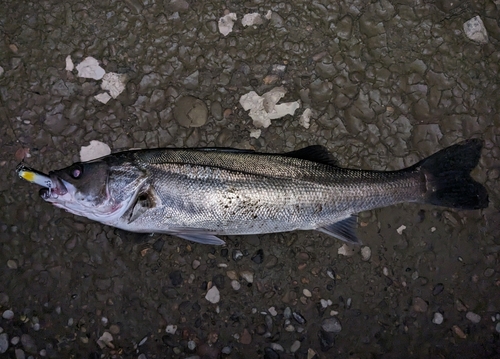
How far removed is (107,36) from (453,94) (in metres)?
2.94

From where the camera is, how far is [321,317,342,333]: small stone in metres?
3.22

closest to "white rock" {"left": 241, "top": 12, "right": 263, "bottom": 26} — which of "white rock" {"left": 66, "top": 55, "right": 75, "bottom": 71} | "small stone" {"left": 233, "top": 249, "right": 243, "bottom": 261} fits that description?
"white rock" {"left": 66, "top": 55, "right": 75, "bottom": 71}

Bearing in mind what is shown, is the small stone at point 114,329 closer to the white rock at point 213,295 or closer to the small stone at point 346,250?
the white rock at point 213,295

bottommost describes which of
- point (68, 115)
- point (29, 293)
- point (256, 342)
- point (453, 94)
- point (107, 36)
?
point (256, 342)

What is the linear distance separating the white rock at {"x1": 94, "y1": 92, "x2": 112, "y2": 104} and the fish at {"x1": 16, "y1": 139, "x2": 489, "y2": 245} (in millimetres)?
648

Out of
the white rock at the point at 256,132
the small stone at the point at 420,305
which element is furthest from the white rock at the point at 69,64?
the small stone at the point at 420,305

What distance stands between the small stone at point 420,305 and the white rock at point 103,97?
119 inches

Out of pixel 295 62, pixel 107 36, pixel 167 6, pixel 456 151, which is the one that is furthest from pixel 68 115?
pixel 456 151

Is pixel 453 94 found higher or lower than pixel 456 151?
higher

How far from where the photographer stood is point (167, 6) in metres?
3.30

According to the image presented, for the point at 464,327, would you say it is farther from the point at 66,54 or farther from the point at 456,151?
the point at 66,54

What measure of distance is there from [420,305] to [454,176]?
1097 millimetres

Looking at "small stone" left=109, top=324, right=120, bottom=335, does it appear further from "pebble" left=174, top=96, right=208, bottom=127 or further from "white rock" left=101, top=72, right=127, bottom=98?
"white rock" left=101, top=72, right=127, bottom=98

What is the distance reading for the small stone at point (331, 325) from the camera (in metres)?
3.22
